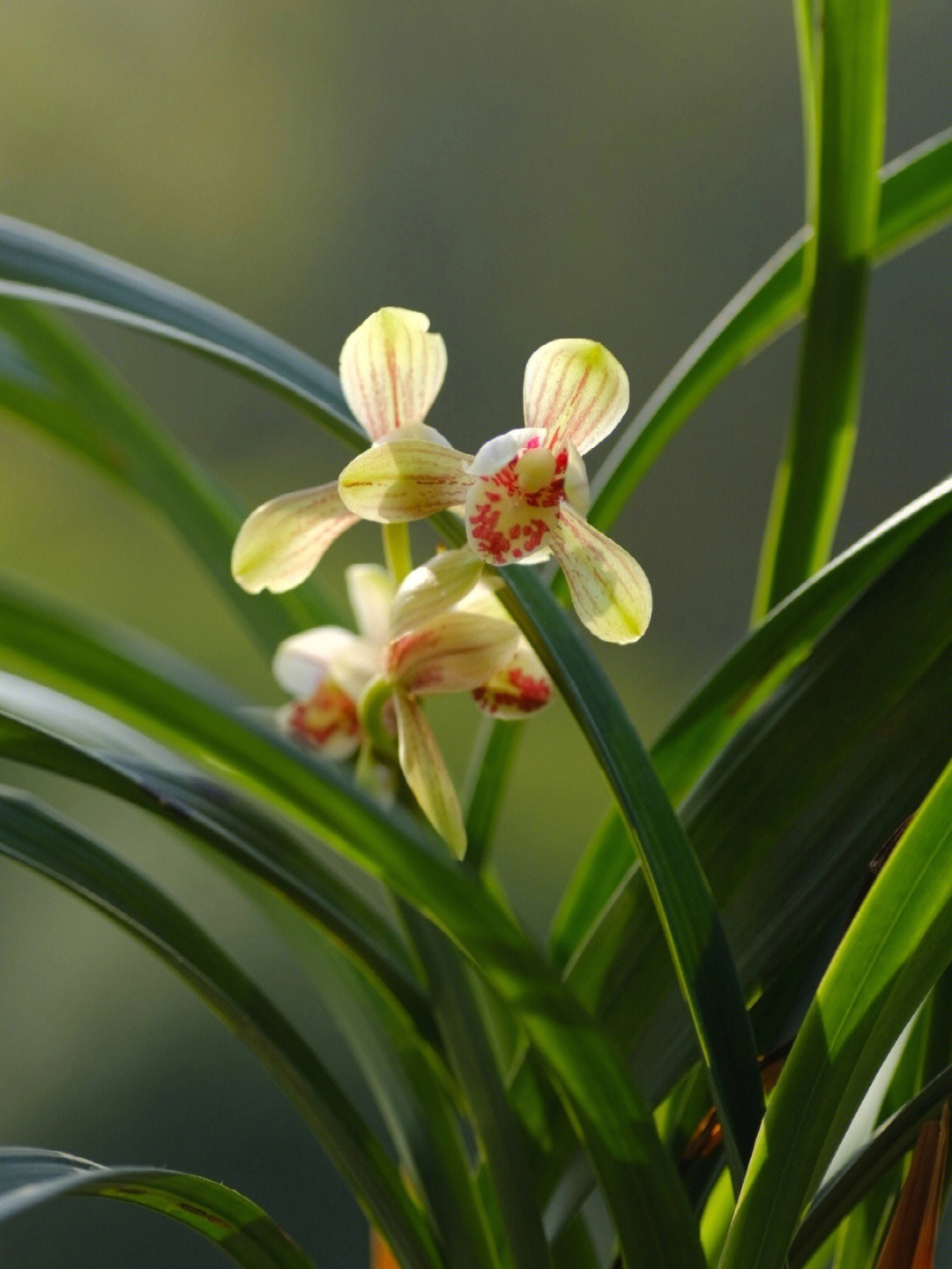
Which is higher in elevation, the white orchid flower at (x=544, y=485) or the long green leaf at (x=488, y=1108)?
the white orchid flower at (x=544, y=485)

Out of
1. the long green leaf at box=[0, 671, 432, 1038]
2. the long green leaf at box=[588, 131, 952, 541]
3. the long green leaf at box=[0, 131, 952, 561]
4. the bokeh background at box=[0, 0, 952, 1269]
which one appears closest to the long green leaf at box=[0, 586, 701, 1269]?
the long green leaf at box=[0, 671, 432, 1038]

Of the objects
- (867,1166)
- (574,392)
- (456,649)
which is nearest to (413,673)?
(456,649)

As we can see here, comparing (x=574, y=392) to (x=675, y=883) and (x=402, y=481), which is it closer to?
(x=402, y=481)

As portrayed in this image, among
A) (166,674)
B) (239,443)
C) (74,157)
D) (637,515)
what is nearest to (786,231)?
(637,515)

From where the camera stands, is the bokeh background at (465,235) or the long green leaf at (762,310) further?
the bokeh background at (465,235)

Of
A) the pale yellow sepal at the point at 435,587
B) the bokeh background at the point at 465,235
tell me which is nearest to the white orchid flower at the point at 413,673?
the pale yellow sepal at the point at 435,587

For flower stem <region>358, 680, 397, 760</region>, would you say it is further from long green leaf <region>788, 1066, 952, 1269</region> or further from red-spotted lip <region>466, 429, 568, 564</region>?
long green leaf <region>788, 1066, 952, 1269</region>

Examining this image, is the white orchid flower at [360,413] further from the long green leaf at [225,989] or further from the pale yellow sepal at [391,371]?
the long green leaf at [225,989]
